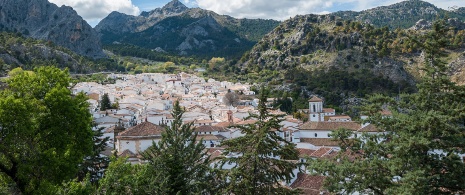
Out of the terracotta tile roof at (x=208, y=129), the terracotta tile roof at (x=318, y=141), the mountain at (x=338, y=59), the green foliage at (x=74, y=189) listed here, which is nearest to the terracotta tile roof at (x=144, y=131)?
the green foliage at (x=74, y=189)

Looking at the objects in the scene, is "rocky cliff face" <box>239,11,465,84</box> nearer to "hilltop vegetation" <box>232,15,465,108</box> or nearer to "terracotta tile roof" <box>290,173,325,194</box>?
"hilltop vegetation" <box>232,15,465,108</box>

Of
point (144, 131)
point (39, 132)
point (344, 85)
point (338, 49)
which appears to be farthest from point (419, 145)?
point (338, 49)

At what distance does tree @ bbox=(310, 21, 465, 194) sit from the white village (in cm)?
91

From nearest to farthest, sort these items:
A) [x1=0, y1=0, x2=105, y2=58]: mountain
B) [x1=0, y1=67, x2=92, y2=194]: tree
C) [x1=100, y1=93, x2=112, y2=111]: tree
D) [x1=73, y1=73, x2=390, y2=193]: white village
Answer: [x1=0, y1=67, x2=92, y2=194]: tree < [x1=73, y1=73, x2=390, y2=193]: white village < [x1=100, y1=93, x2=112, y2=111]: tree < [x1=0, y1=0, x2=105, y2=58]: mountain

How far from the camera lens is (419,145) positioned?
1071 cm

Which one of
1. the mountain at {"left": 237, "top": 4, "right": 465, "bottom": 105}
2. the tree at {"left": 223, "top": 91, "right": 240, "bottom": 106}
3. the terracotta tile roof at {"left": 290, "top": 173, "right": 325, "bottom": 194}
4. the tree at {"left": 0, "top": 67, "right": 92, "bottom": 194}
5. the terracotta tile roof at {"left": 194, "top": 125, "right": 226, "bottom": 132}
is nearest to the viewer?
the tree at {"left": 0, "top": 67, "right": 92, "bottom": 194}

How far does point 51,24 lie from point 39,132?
181658mm

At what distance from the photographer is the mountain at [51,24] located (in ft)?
550

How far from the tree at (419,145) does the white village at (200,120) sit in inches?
36.0

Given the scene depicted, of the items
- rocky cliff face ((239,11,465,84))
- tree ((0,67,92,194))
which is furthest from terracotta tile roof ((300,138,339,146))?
rocky cliff face ((239,11,465,84))

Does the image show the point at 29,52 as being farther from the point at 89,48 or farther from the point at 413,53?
the point at 413,53

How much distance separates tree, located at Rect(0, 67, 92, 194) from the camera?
1166 centimetres

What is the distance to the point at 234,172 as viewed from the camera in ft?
39.1

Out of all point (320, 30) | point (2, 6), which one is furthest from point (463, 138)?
point (2, 6)
